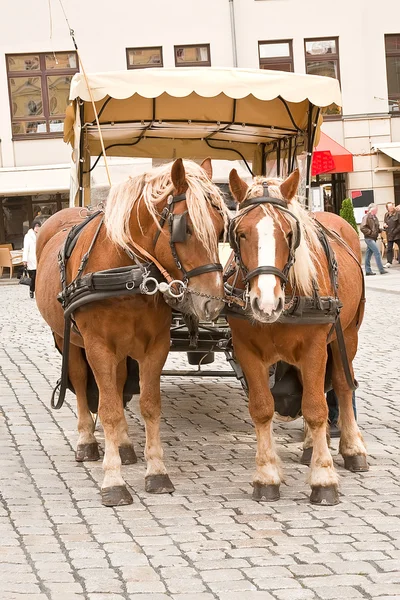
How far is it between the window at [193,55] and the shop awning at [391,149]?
229 inches

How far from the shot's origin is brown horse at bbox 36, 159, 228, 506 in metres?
5.46

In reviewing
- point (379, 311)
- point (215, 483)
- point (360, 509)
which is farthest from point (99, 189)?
point (379, 311)

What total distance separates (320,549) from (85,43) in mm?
27843

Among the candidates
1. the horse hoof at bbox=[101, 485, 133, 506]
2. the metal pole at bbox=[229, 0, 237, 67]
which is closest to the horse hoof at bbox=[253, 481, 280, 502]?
the horse hoof at bbox=[101, 485, 133, 506]

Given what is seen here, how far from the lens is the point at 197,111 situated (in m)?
9.06

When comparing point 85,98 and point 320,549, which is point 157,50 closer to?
point 85,98

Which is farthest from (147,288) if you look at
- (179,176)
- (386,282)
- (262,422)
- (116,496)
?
(386,282)

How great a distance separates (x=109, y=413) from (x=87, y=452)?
1.18 m

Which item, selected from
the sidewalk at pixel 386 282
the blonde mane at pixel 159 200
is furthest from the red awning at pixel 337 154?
the blonde mane at pixel 159 200

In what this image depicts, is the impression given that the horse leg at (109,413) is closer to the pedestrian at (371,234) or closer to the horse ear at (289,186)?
the horse ear at (289,186)

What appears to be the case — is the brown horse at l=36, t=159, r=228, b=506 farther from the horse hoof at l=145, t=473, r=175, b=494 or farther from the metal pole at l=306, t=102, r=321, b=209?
the metal pole at l=306, t=102, r=321, b=209

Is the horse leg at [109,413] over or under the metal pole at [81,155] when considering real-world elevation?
under

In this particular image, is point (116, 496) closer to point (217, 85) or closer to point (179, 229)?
point (179, 229)

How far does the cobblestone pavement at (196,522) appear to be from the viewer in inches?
171
